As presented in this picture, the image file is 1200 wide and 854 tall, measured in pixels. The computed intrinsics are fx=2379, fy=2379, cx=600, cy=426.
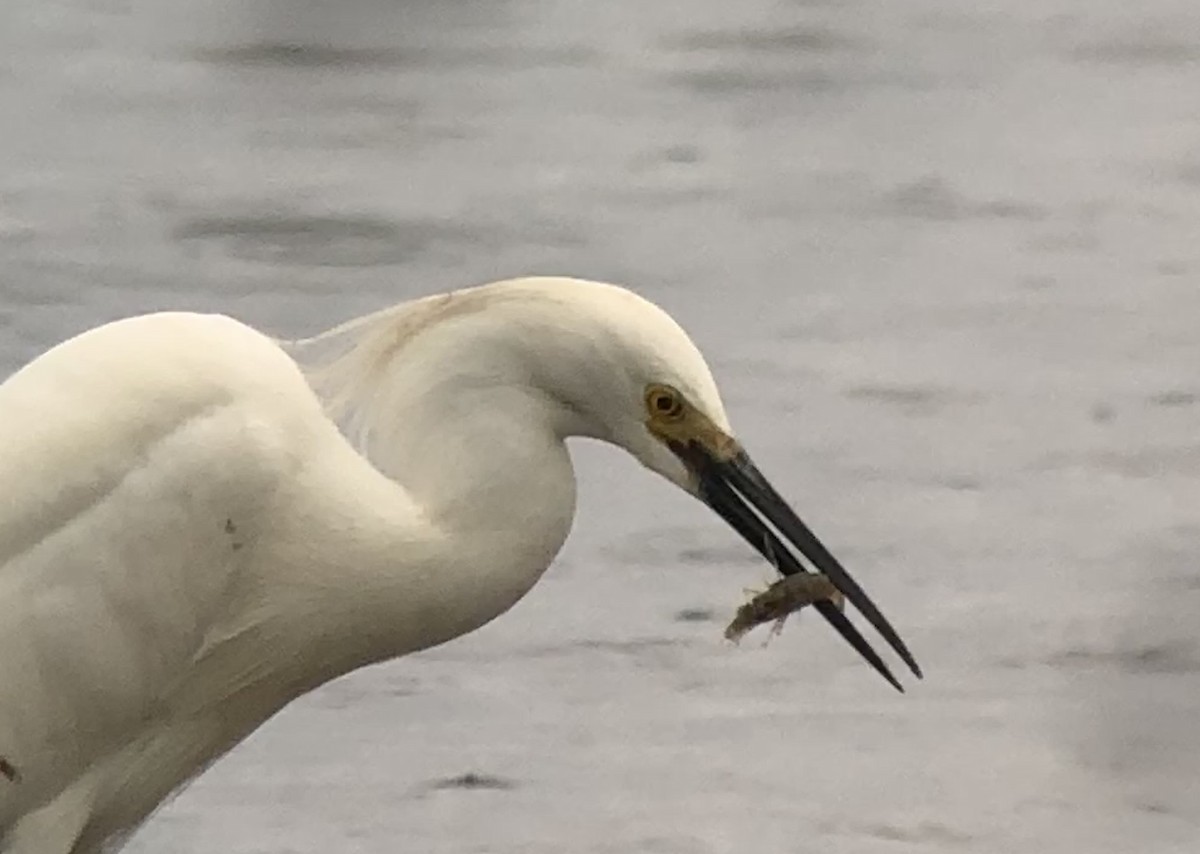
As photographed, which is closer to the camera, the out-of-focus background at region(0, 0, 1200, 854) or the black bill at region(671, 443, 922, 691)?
the black bill at region(671, 443, 922, 691)

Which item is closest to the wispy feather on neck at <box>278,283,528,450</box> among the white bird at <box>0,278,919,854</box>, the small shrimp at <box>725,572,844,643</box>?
the white bird at <box>0,278,919,854</box>

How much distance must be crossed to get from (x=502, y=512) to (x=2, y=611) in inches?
13.5

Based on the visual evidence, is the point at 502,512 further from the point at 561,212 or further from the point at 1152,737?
the point at 561,212

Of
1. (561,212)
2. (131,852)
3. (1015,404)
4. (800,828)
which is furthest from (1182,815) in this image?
(561,212)

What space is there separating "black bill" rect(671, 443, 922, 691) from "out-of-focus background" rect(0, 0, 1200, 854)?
75 cm

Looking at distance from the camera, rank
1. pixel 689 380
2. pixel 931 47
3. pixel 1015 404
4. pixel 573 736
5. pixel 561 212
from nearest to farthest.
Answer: pixel 689 380 < pixel 573 736 < pixel 1015 404 < pixel 561 212 < pixel 931 47

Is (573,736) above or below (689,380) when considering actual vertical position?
below

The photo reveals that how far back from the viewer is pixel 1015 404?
10.7ft

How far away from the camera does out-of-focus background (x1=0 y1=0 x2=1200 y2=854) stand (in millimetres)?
2518

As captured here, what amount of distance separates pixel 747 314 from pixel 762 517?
1.76 metres

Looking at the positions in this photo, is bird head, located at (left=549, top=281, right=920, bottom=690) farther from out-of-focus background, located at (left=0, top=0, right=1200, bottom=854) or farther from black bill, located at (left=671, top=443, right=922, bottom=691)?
out-of-focus background, located at (left=0, top=0, right=1200, bottom=854)

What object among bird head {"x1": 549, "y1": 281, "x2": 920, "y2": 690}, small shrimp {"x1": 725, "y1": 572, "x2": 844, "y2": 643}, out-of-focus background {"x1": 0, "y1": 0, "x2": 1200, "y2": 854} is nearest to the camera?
bird head {"x1": 549, "y1": 281, "x2": 920, "y2": 690}

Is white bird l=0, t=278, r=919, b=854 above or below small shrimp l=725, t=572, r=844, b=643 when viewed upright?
above

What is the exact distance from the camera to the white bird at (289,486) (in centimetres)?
160
